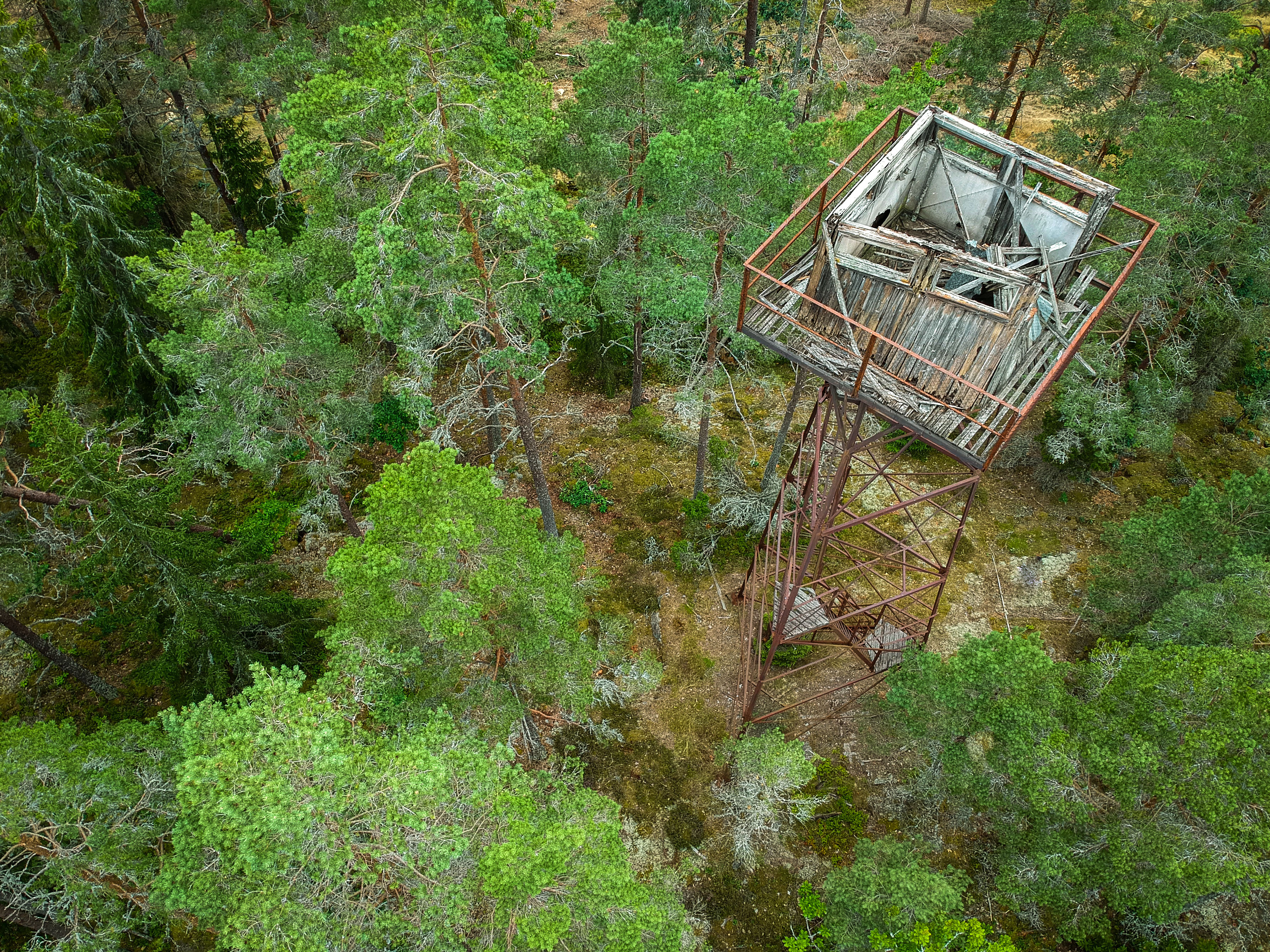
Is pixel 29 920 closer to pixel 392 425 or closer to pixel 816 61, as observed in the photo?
pixel 392 425

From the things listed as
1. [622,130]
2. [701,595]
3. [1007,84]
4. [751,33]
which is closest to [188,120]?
[622,130]

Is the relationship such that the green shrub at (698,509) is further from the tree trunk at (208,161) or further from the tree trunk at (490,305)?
the tree trunk at (208,161)

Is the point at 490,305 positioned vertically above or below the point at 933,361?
below

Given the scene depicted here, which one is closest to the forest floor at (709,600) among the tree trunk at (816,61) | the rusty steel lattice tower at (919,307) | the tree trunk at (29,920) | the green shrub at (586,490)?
the green shrub at (586,490)

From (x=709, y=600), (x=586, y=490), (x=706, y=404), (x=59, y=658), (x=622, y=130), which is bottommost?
(x=59, y=658)

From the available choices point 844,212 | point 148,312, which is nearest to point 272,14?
point 148,312

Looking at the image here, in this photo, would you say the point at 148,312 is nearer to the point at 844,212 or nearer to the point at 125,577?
the point at 125,577
